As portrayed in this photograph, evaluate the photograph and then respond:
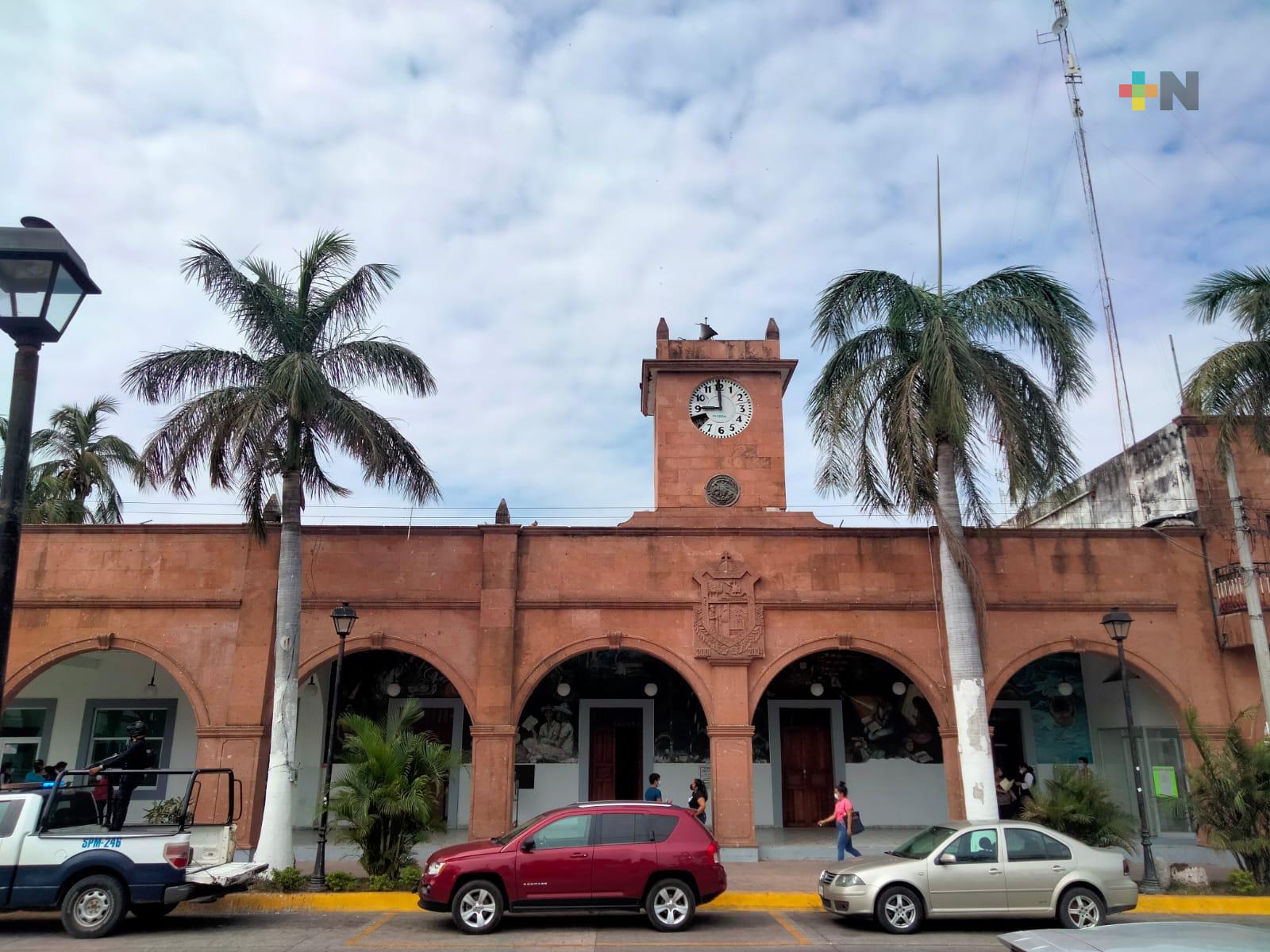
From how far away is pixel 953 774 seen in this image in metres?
17.0

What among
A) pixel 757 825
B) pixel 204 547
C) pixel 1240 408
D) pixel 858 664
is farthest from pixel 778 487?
pixel 204 547

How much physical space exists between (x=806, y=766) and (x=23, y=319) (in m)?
17.8

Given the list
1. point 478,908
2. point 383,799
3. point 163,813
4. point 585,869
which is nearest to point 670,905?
point 585,869

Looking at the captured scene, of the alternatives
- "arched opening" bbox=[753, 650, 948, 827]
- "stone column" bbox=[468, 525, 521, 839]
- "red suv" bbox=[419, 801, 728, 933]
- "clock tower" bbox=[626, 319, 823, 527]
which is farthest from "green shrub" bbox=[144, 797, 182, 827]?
"arched opening" bbox=[753, 650, 948, 827]

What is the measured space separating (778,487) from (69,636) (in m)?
14.0

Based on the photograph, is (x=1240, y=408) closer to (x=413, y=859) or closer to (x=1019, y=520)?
(x=1019, y=520)

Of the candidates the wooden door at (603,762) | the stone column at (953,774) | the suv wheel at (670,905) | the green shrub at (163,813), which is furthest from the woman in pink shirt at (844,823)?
the green shrub at (163,813)

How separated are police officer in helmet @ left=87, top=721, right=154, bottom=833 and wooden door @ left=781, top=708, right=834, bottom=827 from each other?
41.5ft

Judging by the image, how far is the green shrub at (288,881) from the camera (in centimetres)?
1331

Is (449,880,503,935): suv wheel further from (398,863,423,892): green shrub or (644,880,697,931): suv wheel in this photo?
→ (398,863,423,892): green shrub

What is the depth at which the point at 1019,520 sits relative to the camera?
1816 centimetres

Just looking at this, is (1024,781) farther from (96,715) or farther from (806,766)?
(96,715)

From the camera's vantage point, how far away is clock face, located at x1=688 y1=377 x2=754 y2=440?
70.0 feet

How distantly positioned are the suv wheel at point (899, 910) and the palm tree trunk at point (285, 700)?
844 cm
